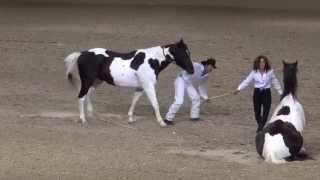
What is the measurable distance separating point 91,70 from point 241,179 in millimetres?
4417

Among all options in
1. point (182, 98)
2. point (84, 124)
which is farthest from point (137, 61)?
point (84, 124)

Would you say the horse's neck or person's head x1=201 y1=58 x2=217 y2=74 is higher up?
the horse's neck

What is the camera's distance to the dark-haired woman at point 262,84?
11508mm

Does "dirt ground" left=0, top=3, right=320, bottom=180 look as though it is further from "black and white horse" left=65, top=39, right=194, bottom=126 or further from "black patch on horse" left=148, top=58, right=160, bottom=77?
"black patch on horse" left=148, top=58, right=160, bottom=77

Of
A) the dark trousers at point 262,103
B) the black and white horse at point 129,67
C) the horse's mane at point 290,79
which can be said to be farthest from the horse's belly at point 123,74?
the horse's mane at point 290,79

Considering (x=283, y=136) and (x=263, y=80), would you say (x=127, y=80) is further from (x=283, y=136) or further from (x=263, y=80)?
(x=283, y=136)

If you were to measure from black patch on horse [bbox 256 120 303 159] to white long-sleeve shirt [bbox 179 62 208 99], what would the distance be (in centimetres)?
294

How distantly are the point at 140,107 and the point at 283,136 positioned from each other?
471 cm

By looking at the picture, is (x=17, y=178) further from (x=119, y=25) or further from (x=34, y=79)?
(x=119, y=25)

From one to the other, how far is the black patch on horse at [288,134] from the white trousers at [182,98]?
111 inches

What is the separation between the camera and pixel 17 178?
8.55 metres

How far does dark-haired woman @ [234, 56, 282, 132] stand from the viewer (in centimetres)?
1151

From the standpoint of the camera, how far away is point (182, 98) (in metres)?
12.5

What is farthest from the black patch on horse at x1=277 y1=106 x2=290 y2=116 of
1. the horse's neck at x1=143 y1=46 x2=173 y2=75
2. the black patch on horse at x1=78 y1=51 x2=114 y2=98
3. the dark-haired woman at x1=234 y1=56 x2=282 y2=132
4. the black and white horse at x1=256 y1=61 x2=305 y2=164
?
the black patch on horse at x1=78 y1=51 x2=114 y2=98
